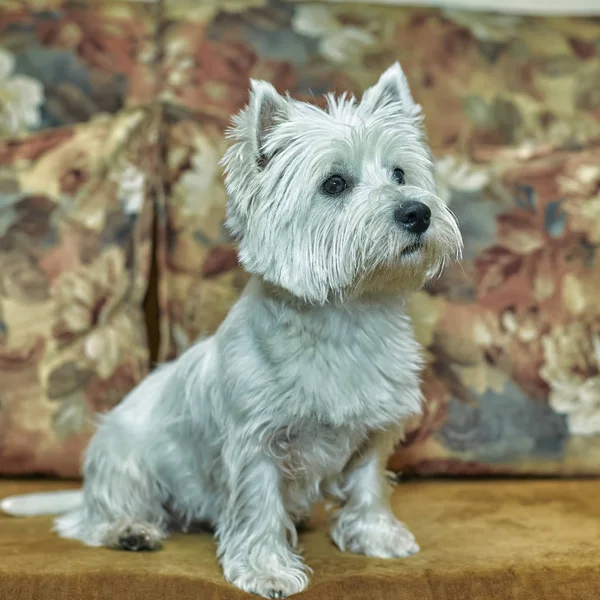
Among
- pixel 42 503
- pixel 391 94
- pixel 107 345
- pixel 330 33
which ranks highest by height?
pixel 330 33

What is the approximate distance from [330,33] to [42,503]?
110cm

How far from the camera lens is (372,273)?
3.94 feet

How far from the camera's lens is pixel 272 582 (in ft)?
3.92

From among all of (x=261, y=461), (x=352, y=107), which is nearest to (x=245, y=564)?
(x=261, y=461)

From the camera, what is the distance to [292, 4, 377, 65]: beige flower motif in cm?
184

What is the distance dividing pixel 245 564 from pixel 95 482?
0.33 metres

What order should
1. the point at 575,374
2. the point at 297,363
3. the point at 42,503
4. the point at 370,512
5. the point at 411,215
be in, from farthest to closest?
the point at 575,374, the point at 42,503, the point at 370,512, the point at 297,363, the point at 411,215

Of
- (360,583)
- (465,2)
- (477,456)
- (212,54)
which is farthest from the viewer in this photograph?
(465,2)

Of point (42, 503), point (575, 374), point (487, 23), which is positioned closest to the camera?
point (42, 503)

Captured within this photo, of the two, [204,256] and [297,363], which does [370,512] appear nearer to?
[297,363]

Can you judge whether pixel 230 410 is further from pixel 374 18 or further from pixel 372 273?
pixel 374 18

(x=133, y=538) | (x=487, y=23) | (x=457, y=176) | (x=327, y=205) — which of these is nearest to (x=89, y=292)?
(x=133, y=538)

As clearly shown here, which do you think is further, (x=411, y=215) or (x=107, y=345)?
(x=107, y=345)

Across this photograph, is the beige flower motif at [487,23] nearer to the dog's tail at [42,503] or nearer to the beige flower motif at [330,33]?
the beige flower motif at [330,33]
